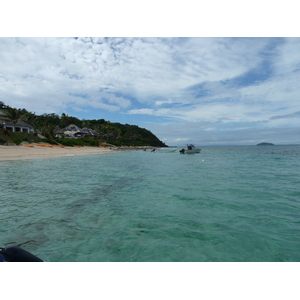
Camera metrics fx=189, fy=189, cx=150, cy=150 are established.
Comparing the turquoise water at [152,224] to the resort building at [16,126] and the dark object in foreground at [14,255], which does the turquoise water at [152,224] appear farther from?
the resort building at [16,126]

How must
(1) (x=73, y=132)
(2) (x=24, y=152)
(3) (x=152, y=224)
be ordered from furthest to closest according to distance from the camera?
(1) (x=73, y=132), (2) (x=24, y=152), (3) (x=152, y=224)

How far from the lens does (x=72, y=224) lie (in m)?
6.08

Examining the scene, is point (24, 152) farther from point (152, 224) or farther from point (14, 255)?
point (14, 255)

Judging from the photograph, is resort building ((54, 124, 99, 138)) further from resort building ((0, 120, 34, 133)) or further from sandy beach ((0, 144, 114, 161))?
sandy beach ((0, 144, 114, 161))

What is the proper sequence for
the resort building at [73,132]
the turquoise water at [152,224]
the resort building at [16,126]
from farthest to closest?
the resort building at [73,132] < the resort building at [16,126] < the turquoise water at [152,224]

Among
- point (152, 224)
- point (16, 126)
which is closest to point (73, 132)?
point (16, 126)

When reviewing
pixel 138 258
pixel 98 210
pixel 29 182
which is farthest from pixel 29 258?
pixel 29 182

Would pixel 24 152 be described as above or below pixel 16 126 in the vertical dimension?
below

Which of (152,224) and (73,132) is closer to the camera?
(152,224)

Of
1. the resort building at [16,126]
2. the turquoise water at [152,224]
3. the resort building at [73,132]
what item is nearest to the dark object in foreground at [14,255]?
the turquoise water at [152,224]

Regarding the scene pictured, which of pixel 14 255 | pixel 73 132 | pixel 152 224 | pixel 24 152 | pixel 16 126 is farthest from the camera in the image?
pixel 73 132

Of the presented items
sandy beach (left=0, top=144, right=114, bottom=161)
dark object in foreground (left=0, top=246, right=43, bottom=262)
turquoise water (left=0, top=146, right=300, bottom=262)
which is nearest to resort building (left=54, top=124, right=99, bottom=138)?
sandy beach (left=0, top=144, right=114, bottom=161)

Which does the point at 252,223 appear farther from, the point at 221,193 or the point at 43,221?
the point at 43,221
